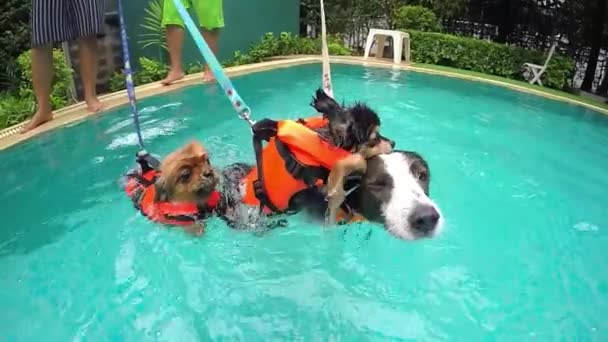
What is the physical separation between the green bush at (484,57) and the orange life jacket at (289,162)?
10.0 meters

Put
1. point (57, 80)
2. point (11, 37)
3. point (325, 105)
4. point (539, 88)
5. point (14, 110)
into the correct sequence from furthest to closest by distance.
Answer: point (539, 88) < point (11, 37) < point (57, 80) < point (14, 110) < point (325, 105)

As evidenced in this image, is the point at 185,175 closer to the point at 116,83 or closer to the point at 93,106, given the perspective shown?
the point at 93,106

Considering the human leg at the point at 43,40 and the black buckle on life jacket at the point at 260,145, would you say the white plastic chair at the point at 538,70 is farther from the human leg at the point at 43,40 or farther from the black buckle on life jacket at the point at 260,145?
the black buckle on life jacket at the point at 260,145

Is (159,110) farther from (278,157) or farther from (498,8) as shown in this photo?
(498,8)

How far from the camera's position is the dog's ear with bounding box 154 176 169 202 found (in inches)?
129

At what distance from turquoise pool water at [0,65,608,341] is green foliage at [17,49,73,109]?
1204mm

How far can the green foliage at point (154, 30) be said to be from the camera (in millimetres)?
9547

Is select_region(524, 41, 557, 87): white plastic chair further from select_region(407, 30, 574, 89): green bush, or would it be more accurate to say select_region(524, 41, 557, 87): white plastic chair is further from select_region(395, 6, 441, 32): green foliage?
select_region(395, 6, 441, 32): green foliage

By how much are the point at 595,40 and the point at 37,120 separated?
11368 millimetres

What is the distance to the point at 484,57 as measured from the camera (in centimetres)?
1223

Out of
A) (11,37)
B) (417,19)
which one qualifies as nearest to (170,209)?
(11,37)

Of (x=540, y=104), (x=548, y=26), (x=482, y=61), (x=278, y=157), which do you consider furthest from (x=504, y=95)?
(x=278, y=157)

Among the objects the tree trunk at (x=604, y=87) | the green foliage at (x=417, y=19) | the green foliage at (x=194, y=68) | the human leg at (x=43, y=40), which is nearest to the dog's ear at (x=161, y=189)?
the human leg at (x=43, y=40)

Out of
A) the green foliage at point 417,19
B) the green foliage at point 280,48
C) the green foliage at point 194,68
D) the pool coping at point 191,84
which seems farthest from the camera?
the green foliage at point 417,19
